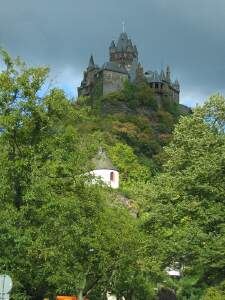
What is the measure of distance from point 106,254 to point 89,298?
9094mm

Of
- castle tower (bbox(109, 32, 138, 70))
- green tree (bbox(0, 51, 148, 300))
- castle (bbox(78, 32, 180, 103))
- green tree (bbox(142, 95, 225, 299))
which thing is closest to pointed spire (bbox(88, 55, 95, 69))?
castle (bbox(78, 32, 180, 103))

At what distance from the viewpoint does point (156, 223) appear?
120 ft

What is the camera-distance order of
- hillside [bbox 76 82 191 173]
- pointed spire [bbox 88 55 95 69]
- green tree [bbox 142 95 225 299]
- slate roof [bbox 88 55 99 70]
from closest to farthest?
green tree [bbox 142 95 225 299] < hillside [bbox 76 82 191 173] < slate roof [bbox 88 55 99 70] < pointed spire [bbox 88 55 95 69]

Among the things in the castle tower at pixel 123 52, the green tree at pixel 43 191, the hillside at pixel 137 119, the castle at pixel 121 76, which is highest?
the castle tower at pixel 123 52

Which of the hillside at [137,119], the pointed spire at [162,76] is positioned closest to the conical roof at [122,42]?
the pointed spire at [162,76]

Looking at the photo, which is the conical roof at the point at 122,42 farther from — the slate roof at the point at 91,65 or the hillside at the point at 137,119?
the hillside at the point at 137,119

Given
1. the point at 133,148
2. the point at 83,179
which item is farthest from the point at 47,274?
the point at 133,148

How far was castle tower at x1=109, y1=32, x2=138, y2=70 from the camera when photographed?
564 ft

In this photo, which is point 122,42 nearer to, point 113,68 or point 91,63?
point 91,63

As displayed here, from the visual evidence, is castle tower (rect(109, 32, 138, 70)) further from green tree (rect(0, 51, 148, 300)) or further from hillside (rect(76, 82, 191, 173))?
green tree (rect(0, 51, 148, 300))

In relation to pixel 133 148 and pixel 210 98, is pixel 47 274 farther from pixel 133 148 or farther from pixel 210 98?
pixel 133 148

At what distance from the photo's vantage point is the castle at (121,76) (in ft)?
481

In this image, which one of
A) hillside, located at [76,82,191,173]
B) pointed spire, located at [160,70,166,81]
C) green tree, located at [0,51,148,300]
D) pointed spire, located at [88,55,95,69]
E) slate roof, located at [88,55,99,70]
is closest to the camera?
green tree, located at [0,51,148,300]

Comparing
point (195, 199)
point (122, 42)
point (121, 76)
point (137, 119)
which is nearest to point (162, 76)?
point (121, 76)
